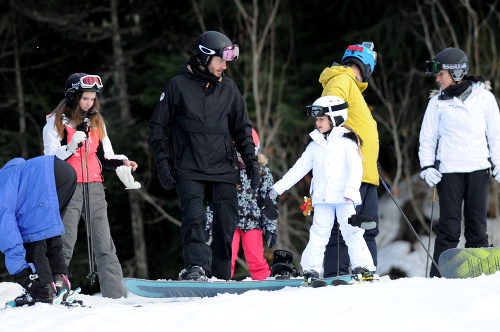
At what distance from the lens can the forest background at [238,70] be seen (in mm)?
15578

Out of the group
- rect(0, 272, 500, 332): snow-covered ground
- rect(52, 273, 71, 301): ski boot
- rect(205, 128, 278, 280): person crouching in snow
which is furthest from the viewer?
rect(205, 128, 278, 280): person crouching in snow

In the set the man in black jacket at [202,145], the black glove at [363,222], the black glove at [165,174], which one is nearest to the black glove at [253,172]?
the man in black jacket at [202,145]

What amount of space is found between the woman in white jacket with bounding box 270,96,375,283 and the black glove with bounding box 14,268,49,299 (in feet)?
5.82

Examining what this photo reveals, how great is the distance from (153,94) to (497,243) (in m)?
7.28

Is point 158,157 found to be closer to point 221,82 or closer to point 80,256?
point 221,82

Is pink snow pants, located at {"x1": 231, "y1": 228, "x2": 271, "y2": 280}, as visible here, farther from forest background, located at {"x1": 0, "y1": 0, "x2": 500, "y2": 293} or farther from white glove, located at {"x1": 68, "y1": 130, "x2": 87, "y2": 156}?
forest background, located at {"x1": 0, "y1": 0, "x2": 500, "y2": 293}

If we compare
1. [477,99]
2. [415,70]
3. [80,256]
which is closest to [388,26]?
[415,70]

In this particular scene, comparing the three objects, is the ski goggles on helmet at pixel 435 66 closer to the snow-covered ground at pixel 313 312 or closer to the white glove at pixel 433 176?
the white glove at pixel 433 176

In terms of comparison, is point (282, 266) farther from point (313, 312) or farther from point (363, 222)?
point (313, 312)

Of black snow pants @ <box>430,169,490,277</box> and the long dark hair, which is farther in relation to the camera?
black snow pants @ <box>430,169,490,277</box>

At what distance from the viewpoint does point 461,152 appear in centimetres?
673

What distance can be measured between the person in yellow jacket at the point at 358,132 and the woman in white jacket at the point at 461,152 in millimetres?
614

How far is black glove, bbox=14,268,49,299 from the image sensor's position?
528 cm

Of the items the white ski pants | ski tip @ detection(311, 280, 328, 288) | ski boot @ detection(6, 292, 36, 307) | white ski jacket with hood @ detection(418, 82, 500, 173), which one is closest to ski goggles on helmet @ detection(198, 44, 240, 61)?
the white ski pants
